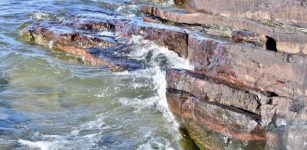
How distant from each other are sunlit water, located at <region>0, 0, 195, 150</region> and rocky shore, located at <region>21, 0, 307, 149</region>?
0.34 metres

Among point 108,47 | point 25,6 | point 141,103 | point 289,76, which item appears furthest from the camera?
point 25,6

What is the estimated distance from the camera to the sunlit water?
625cm

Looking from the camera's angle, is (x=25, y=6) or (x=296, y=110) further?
(x=25, y=6)

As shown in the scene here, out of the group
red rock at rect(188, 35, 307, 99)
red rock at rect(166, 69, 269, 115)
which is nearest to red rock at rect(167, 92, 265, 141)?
red rock at rect(166, 69, 269, 115)

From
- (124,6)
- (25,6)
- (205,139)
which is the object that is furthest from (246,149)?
(25,6)

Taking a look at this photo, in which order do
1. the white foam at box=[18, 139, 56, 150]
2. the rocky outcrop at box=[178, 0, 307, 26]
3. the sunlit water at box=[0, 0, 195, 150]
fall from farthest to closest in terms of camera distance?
the rocky outcrop at box=[178, 0, 307, 26]
the sunlit water at box=[0, 0, 195, 150]
the white foam at box=[18, 139, 56, 150]

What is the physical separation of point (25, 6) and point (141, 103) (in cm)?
950

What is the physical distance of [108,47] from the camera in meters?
10.3

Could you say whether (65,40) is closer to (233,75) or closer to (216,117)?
(233,75)

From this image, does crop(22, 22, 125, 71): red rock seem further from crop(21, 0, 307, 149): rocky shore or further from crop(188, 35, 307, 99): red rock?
crop(188, 35, 307, 99): red rock

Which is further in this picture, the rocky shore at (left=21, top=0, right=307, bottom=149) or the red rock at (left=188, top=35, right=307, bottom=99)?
the red rock at (left=188, top=35, right=307, bottom=99)

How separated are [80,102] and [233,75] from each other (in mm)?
2864

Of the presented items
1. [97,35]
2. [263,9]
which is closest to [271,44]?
[263,9]

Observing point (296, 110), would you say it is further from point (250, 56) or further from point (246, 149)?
point (250, 56)
